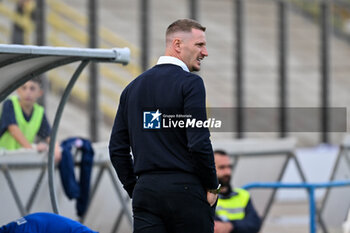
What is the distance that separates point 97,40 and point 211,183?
9.07m

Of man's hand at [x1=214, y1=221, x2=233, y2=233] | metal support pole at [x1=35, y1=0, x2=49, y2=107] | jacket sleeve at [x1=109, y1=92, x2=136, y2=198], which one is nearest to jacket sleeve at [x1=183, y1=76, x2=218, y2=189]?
jacket sleeve at [x1=109, y1=92, x2=136, y2=198]

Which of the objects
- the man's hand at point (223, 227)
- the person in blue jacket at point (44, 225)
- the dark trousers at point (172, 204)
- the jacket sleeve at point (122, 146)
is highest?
the jacket sleeve at point (122, 146)

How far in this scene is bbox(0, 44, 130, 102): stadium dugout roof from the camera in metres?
5.09

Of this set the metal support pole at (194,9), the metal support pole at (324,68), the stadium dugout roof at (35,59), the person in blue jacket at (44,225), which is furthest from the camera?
the metal support pole at (324,68)

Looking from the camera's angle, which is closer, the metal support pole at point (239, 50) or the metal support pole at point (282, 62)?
the metal support pole at point (239, 50)

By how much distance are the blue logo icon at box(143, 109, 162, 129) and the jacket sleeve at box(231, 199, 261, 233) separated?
2.58 meters

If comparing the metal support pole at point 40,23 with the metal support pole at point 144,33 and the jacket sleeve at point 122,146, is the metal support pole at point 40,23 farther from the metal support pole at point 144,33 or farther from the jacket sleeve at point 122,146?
the jacket sleeve at point 122,146

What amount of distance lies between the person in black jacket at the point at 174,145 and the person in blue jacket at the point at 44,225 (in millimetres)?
325

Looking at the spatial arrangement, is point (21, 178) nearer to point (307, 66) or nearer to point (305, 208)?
point (305, 208)

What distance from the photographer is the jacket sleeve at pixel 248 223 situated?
278 inches

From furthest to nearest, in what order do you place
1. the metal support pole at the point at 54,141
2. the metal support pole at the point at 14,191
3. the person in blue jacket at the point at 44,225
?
A: the metal support pole at the point at 14,191 → the metal support pole at the point at 54,141 → the person in blue jacket at the point at 44,225

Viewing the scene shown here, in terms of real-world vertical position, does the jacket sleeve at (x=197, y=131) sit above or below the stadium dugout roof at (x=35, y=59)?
below

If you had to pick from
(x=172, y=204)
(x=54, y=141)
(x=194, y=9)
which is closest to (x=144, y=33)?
(x=194, y=9)

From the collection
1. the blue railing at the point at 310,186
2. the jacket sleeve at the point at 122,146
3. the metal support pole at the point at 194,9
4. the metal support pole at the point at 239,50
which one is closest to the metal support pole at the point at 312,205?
the blue railing at the point at 310,186
